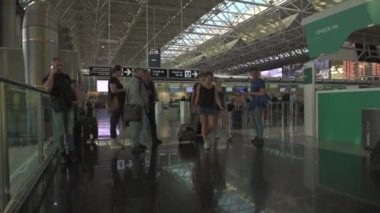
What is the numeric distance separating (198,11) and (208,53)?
12.5 meters

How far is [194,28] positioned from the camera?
27000 millimetres

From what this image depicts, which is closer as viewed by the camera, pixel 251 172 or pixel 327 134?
pixel 251 172

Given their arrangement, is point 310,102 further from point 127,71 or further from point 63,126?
point 127,71

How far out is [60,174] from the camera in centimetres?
455

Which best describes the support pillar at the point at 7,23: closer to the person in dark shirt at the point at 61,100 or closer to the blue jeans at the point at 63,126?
the person in dark shirt at the point at 61,100

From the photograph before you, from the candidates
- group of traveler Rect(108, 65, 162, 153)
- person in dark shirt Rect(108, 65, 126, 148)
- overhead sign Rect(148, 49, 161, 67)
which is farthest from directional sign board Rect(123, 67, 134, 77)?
person in dark shirt Rect(108, 65, 126, 148)

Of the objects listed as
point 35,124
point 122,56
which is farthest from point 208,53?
point 35,124

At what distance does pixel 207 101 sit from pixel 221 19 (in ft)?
63.4

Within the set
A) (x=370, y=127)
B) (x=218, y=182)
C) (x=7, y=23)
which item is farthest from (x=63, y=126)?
(x=7, y=23)

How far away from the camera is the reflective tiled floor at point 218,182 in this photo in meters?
3.21

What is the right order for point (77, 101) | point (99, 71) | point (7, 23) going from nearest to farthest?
point (77, 101) < point (7, 23) < point (99, 71)

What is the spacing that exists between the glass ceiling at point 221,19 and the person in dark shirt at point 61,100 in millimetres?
16843

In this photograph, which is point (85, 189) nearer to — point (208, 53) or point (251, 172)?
point (251, 172)

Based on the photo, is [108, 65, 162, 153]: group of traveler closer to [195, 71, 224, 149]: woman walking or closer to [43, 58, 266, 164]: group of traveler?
[43, 58, 266, 164]: group of traveler
